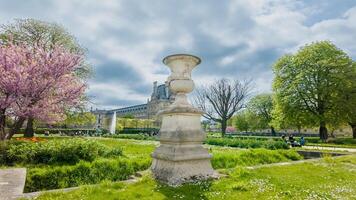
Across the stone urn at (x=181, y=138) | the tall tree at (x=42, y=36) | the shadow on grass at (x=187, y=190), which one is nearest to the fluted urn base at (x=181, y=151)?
the stone urn at (x=181, y=138)

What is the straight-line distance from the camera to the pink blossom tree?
12859 millimetres

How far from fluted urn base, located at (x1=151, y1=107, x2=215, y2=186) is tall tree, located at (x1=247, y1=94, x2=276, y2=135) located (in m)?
60.2

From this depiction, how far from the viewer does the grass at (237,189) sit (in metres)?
4.98

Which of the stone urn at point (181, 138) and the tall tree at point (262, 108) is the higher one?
the tall tree at point (262, 108)

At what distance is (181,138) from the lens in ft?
20.3

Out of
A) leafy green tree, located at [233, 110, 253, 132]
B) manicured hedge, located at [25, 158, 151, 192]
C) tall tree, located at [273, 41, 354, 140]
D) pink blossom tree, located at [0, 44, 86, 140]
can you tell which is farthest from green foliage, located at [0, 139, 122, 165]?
leafy green tree, located at [233, 110, 253, 132]

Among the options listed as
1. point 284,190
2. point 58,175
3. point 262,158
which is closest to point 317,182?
point 284,190

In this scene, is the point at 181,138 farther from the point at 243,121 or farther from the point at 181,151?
the point at 243,121

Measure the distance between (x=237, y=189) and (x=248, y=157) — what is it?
6094 millimetres

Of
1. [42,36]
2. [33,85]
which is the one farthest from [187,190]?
[42,36]

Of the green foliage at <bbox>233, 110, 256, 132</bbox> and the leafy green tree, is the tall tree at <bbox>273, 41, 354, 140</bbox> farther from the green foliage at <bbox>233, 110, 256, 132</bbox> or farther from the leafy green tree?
the leafy green tree

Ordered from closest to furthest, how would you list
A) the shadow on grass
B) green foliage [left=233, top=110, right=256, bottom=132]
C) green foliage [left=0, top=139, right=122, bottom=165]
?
the shadow on grass
green foliage [left=0, top=139, right=122, bottom=165]
green foliage [left=233, top=110, right=256, bottom=132]

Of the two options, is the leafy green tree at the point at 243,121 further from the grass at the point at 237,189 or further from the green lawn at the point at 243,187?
the grass at the point at 237,189

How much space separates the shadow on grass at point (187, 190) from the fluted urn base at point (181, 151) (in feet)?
0.96
